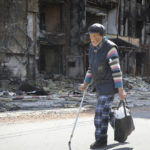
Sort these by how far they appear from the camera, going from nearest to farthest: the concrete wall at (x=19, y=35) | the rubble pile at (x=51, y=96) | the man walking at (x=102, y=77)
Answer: the man walking at (x=102, y=77) < the rubble pile at (x=51, y=96) < the concrete wall at (x=19, y=35)

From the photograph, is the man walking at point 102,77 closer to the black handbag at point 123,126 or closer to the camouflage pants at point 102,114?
the camouflage pants at point 102,114

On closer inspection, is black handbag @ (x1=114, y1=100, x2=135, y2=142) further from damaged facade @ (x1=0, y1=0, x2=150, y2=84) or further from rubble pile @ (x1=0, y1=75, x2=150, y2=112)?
damaged facade @ (x1=0, y1=0, x2=150, y2=84)

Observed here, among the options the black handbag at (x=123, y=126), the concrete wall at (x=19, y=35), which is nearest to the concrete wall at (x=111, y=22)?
the concrete wall at (x=19, y=35)

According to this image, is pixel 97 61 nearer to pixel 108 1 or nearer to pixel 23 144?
pixel 23 144

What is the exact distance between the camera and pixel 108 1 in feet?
87.1

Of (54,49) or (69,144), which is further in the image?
(54,49)

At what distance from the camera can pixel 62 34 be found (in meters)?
25.1

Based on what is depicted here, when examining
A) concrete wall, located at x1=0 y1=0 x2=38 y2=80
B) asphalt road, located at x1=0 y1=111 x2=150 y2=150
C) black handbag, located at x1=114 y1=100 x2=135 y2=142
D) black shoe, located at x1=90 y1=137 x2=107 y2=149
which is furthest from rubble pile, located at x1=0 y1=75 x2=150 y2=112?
black handbag, located at x1=114 y1=100 x2=135 y2=142

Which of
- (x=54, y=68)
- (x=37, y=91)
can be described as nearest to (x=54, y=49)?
(x=54, y=68)

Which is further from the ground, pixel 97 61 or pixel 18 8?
pixel 18 8

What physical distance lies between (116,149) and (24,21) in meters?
16.9

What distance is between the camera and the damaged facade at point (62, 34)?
19820 millimetres

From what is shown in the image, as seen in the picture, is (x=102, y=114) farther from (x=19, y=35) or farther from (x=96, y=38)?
(x=19, y=35)

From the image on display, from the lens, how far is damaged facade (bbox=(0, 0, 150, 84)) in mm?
19820
